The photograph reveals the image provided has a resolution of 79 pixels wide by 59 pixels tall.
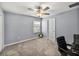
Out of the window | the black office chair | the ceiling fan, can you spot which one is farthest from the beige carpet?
the ceiling fan

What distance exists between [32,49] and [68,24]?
0.85 metres

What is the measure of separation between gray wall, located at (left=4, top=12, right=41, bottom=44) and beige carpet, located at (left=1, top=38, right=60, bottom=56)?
13cm

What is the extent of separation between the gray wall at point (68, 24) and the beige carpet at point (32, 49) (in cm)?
31

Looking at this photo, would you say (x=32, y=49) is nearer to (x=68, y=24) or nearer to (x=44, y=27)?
(x=44, y=27)

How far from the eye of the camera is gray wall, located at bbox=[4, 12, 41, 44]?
67.0 inches

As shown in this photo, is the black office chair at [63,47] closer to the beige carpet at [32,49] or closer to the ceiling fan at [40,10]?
the beige carpet at [32,49]

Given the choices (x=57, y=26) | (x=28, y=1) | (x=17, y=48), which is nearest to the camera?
(x=28, y=1)

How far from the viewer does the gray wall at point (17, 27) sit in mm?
1703

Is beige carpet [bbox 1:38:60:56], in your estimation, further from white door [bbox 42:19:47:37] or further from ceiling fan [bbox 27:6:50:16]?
ceiling fan [bbox 27:6:50:16]

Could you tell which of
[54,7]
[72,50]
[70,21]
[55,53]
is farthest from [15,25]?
[72,50]

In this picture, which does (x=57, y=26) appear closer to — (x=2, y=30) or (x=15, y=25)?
(x=15, y=25)

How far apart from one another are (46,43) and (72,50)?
1.68 ft

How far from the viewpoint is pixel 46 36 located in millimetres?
1864

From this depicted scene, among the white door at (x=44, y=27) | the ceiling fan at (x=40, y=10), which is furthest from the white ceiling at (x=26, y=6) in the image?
the white door at (x=44, y=27)
